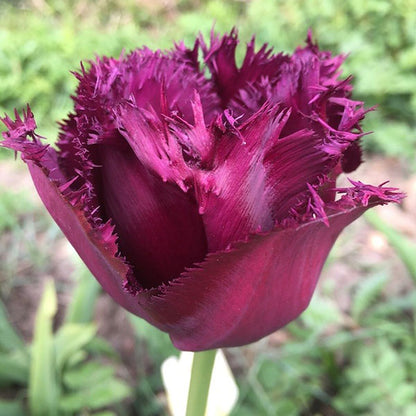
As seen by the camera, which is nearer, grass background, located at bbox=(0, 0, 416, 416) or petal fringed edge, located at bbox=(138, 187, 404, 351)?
petal fringed edge, located at bbox=(138, 187, 404, 351)

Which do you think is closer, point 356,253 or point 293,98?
point 293,98

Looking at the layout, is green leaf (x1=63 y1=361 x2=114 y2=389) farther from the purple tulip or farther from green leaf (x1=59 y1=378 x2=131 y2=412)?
the purple tulip

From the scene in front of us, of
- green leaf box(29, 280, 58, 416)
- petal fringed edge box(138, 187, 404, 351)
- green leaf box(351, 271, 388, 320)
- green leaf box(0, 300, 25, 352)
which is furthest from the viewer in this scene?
green leaf box(351, 271, 388, 320)

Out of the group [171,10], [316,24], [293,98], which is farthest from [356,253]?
[171,10]

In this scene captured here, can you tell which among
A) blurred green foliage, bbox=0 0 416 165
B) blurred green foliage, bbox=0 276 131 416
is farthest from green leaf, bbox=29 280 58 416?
blurred green foliage, bbox=0 0 416 165

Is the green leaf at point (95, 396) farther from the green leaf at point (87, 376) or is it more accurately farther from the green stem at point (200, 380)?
the green stem at point (200, 380)

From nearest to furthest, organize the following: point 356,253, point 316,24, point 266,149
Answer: point 266,149 → point 356,253 → point 316,24

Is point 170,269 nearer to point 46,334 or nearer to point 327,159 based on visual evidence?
point 327,159
